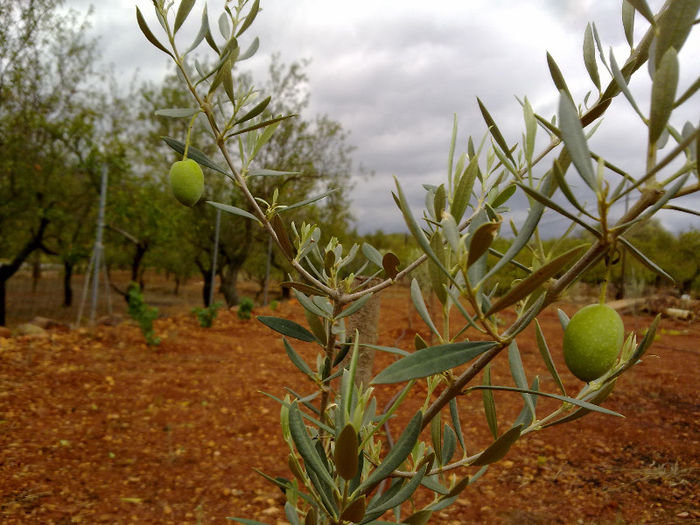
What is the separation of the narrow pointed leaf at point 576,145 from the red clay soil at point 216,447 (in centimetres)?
246

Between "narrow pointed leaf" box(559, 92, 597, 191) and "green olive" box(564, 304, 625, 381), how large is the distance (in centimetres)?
11

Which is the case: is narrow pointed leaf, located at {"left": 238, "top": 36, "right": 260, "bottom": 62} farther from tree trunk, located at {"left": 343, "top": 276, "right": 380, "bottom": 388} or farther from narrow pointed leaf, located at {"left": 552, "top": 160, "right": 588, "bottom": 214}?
tree trunk, located at {"left": 343, "top": 276, "right": 380, "bottom": 388}

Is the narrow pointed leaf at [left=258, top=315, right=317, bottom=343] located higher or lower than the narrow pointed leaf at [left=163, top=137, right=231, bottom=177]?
lower

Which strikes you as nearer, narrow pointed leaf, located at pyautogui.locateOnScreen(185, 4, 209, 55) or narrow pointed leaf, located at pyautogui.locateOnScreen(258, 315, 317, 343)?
narrow pointed leaf, located at pyautogui.locateOnScreen(185, 4, 209, 55)

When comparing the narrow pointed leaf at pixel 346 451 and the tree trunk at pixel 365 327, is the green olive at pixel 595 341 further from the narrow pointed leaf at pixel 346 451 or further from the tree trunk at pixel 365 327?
the tree trunk at pixel 365 327

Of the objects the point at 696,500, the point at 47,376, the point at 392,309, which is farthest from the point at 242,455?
the point at 392,309

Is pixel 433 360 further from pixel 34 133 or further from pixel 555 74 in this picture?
pixel 34 133

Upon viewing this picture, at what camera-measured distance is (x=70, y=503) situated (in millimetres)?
2379

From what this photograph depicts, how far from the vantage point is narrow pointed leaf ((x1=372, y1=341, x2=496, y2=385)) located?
1.32ft

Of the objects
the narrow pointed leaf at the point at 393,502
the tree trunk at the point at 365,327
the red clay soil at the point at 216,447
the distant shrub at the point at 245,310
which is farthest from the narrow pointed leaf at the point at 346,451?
the distant shrub at the point at 245,310

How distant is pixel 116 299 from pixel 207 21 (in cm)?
2011

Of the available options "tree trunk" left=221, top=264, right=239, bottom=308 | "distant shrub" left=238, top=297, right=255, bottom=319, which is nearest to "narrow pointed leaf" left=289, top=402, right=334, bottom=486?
"distant shrub" left=238, top=297, right=255, bottom=319

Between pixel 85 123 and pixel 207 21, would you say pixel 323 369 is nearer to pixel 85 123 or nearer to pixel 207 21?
pixel 207 21

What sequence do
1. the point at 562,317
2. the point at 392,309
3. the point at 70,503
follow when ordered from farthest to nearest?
the point at 392,309 < the point at 70,503 < the point at 562,317
